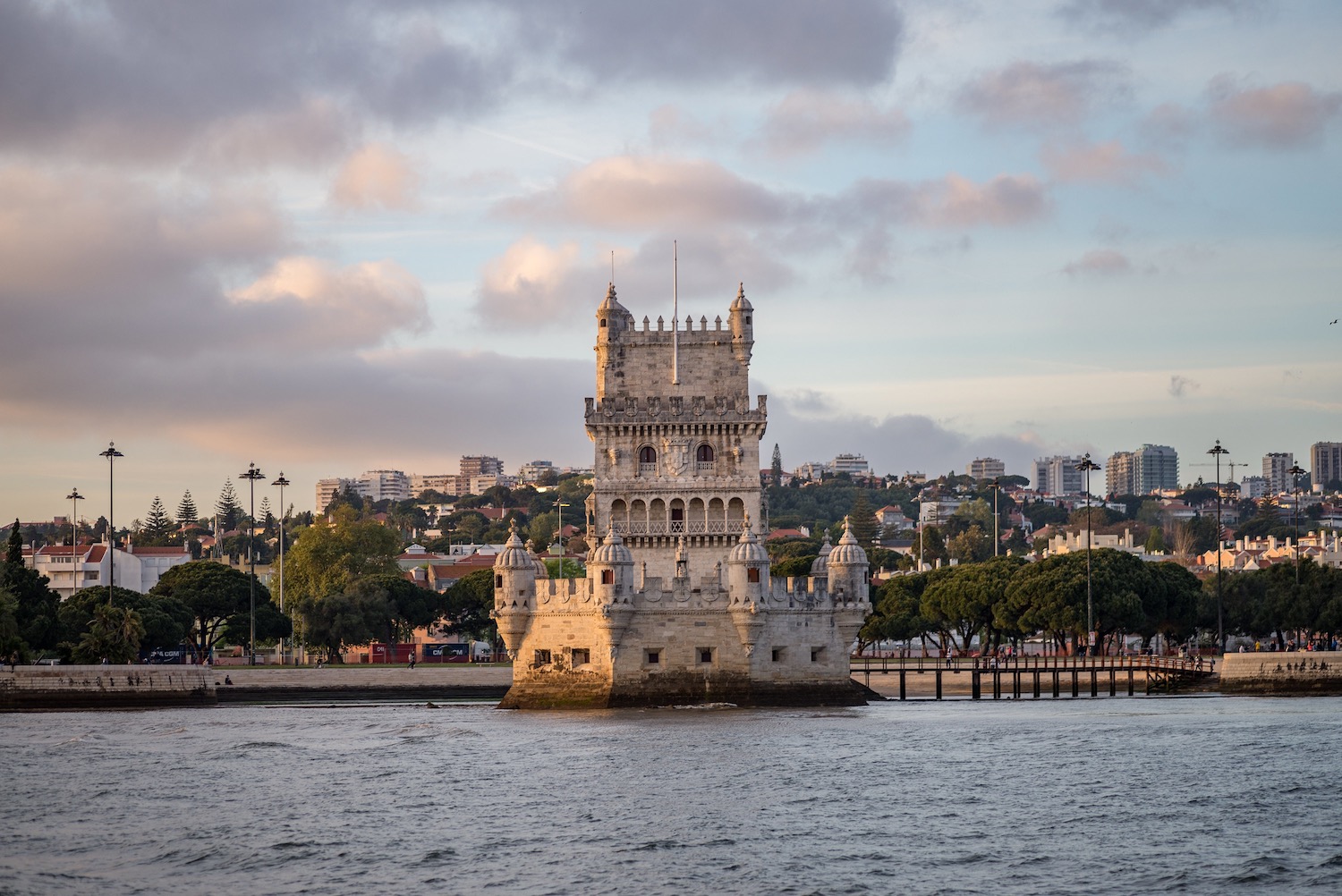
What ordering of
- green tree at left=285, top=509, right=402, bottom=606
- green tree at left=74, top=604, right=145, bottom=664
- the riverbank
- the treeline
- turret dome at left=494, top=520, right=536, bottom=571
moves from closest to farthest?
turret dome at left=494, top=520, right=536, bottom=571 < the riverbank < green tree at left=74, top=604, right=145, bottom=664 < the treeline < green tree at left=285, top=509, right=402, bottom=606

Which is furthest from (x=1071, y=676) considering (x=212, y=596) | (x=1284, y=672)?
(x=212, y=596)

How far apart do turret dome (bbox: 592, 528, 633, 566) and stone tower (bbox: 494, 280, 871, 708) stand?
2.9 inches

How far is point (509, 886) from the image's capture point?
41.8 meters

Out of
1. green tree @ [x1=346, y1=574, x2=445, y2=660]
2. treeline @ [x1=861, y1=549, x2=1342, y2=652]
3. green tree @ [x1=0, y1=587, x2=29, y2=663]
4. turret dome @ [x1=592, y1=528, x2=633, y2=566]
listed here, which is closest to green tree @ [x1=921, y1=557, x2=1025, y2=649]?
treeline @ [x1=861, y1=549, x2=1342, y2=652]

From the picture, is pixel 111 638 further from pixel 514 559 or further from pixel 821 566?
pixel 821 566

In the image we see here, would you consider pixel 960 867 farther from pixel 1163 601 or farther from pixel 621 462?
pixel 1163 601

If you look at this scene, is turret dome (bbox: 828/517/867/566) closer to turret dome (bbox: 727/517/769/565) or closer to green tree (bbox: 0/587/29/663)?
turret dome (bbox: 727/517/769/565)

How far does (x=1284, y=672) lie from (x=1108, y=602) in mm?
19549

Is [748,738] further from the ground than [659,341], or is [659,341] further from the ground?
[659,341]

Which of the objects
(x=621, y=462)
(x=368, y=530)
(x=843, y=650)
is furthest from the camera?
(x=368, y=530)

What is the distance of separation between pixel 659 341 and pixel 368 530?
2299 inches

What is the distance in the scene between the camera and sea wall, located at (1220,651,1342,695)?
8494 cm

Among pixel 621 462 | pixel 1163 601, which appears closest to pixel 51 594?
pixel 621 462

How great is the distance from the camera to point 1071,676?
9956 centimetres
